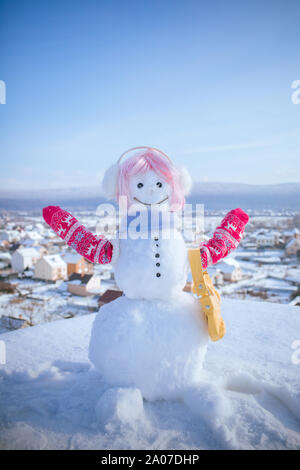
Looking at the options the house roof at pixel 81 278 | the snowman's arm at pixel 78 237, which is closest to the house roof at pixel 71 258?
the house roof at pixel 81 278

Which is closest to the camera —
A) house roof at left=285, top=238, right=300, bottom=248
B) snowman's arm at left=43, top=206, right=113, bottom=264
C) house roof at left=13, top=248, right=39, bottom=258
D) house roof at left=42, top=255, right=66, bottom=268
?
snowman's arm at left=43, top=206, right=113, bottom=264

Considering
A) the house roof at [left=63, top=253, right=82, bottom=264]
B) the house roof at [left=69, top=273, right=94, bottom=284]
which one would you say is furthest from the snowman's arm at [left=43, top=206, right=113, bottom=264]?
the house roof at [left=63, top=253, right=82, bottom=264]

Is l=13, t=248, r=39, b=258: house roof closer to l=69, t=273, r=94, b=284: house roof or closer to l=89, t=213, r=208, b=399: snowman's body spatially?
l=69, t=273, r=94, b=284: house roof

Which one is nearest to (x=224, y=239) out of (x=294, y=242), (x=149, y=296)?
(x=149, y=296)

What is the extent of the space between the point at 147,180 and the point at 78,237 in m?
0.51

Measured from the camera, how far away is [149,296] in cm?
151

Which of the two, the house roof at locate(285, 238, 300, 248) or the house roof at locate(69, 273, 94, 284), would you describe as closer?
the house roof at locate(69, 273, 94, 284)

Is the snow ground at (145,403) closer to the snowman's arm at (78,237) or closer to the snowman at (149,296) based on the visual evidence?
the snowman at (149,296)

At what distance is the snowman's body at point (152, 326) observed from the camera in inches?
54.7

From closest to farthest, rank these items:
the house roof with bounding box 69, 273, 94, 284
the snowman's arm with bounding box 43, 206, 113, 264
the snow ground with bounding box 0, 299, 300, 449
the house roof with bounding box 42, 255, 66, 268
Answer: the snow ground with bounding box 0, 299, 300, 449 → the snowman's arm with bounding box 43, 206, 113, 264 → the house roof with bounding box 69, 273, 94, 284 → the house roof with bounding box 42, 255, 66, 268

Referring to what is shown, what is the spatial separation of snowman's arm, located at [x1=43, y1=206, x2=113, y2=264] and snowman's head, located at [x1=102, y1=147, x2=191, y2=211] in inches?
10.7

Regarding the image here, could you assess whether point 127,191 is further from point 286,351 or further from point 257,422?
point 286,351

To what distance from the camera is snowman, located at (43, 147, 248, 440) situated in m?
1.38

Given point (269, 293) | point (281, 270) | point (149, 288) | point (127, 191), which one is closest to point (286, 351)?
point (149, 288)
